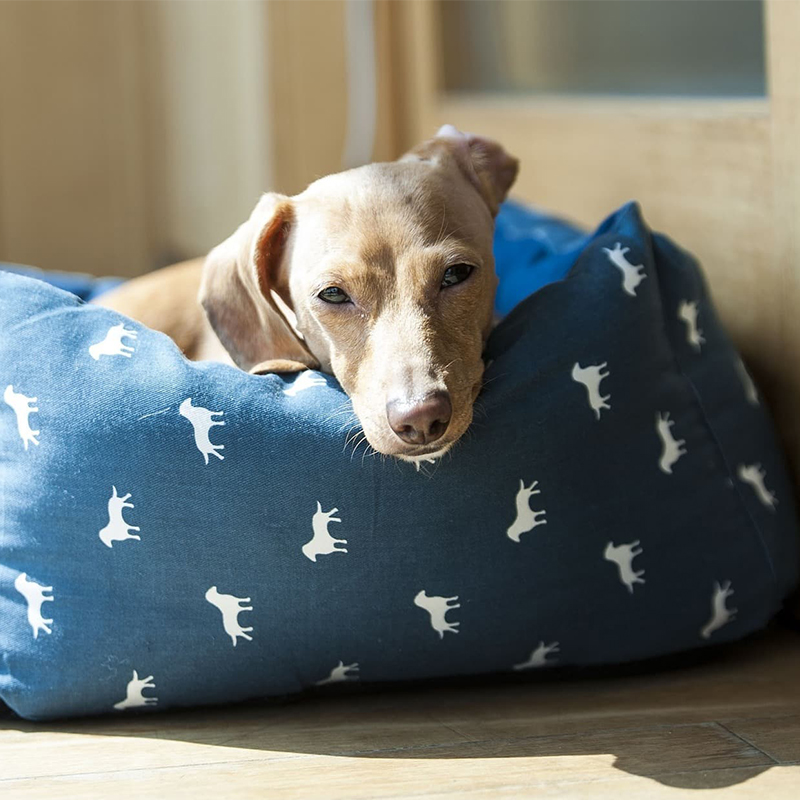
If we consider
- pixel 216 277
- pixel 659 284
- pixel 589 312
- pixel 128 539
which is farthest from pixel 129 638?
pixel 659 284

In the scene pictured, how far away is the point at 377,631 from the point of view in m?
1.53

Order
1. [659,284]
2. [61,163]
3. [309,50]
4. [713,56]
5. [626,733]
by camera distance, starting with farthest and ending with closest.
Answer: [61,163], [309,50], [713,56], [659,284], [626,733]

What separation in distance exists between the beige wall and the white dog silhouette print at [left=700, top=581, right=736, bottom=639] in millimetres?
2767

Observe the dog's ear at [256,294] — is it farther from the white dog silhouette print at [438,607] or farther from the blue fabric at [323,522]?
the white dog silhouette print at [438,607]

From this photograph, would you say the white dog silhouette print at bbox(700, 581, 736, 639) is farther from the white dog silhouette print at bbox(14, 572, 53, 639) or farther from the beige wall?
the beige wall

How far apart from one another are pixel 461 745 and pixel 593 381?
0.51m

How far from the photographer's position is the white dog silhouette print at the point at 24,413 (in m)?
1.53

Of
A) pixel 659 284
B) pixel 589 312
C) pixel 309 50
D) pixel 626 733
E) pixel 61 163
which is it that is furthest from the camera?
pixel 61 163

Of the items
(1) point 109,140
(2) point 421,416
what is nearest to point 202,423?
(2) point 421,416

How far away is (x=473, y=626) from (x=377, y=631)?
0.42 feet

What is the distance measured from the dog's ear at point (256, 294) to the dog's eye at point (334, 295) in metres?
0.13

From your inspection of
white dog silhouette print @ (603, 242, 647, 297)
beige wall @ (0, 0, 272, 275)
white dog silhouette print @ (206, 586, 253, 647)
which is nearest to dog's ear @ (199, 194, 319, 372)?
white dog silhouette print @ (206, 586, 253, 647)

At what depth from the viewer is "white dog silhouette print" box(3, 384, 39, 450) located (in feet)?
5.03

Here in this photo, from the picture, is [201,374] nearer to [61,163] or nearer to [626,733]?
[626,733]
